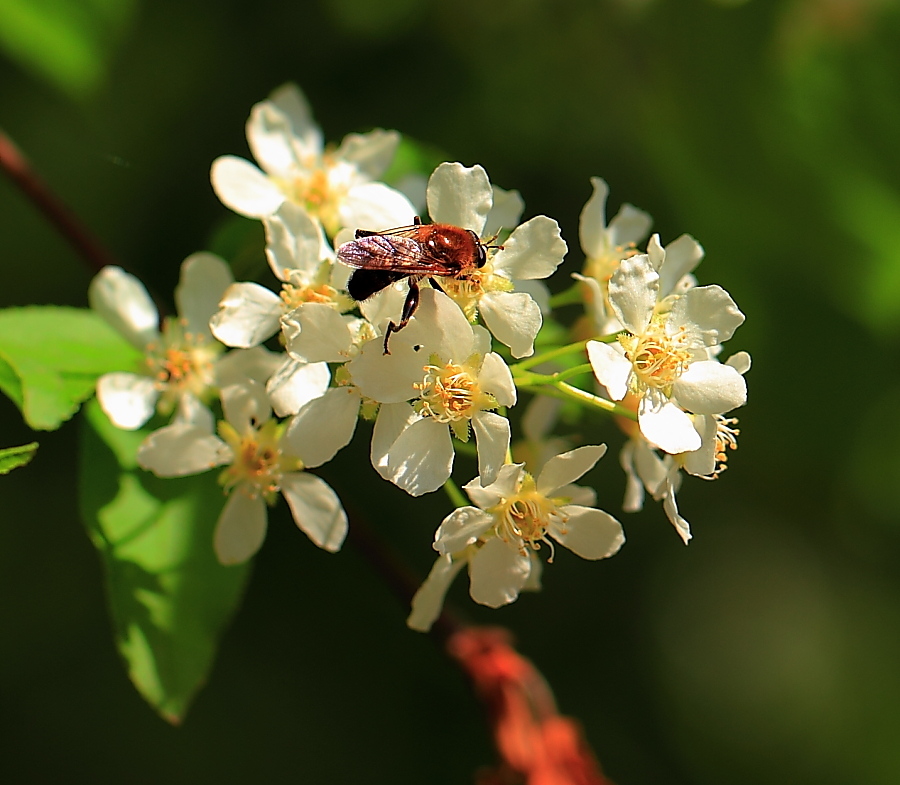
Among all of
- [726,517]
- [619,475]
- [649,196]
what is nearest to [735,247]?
[649,196]

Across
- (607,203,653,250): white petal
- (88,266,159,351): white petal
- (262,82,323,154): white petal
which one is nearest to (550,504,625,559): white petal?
(607,203,653,250): white petal

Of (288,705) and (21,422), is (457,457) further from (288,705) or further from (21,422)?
(288,705)

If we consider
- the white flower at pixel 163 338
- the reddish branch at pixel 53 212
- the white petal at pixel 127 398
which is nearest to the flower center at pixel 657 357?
the white flower at pixel 163 338

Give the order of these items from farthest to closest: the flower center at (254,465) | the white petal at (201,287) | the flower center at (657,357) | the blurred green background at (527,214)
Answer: the blurred green background at (527,214) < the white petal at (201,287) < the flower center at (254,465) < the flower center at (657,357)

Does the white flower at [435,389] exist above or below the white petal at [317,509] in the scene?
above

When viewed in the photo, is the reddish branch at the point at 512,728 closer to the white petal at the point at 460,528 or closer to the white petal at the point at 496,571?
the white petal at the point at 496,571

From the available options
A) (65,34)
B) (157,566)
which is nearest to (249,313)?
(157,566)

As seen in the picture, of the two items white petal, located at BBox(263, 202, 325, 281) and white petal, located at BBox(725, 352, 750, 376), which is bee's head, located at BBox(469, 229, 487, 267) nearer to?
white petal, located at BBox(263, 202, 325, 281)
